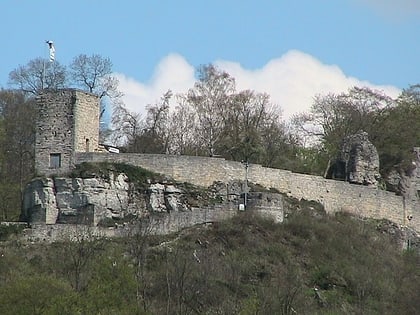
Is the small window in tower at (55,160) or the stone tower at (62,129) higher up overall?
the stone tower at (62,129)

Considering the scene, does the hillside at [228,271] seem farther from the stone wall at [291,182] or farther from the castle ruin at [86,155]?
the castle ruin at [86,155]

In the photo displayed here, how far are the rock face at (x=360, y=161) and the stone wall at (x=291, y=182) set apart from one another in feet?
3.70

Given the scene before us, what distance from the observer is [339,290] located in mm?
53438

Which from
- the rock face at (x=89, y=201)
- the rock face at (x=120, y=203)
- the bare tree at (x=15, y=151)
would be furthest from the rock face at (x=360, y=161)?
the bare tree at (x=15, y=151)

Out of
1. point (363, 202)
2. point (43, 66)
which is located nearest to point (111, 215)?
point (363, 202)

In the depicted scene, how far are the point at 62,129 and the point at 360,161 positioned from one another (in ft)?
39.9

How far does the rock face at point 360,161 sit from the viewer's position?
63.2 meters

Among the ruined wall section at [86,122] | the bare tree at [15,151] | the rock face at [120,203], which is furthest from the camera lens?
the bare tree at [15,151]

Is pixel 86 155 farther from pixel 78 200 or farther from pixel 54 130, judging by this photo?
pixel 78 200

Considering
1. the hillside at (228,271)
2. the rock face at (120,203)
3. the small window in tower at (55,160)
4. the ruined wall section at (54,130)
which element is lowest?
the hillside at (228,271)

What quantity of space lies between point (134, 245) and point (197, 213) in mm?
3392

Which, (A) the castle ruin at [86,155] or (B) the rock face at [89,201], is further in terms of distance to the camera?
(A) the castle ruin at [86,155]

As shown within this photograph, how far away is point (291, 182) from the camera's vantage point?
59.6 metres

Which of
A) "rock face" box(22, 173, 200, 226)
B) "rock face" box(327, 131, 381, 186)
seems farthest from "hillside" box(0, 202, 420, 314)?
"rock face" box(327, 131, 381, 186)
